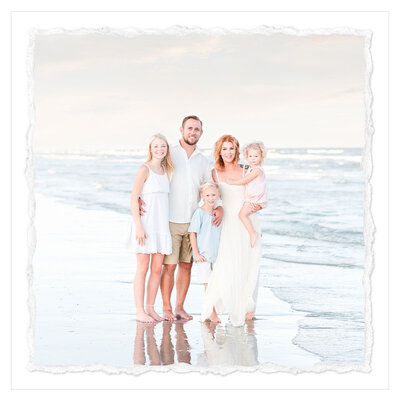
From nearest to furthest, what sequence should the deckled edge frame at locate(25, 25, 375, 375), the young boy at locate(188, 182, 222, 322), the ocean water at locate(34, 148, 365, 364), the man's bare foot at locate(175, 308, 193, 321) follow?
1. the deckled edge frame at locate(25, 25, 375, 375)
2. the young boy at locate(188, 182, 222, 322)
3. the man's bare foot at locate(175, 308, 193, 321)
4. the ocean water at locate(34, 148, 365, 364)

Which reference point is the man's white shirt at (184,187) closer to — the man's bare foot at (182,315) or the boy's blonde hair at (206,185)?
the boy's blonde hair at (206,185)

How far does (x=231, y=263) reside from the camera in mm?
5801

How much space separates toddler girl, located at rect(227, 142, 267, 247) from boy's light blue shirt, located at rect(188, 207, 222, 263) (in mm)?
264

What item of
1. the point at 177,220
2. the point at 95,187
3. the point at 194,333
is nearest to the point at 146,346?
the point at 194,333

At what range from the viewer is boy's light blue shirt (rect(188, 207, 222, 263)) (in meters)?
5.75

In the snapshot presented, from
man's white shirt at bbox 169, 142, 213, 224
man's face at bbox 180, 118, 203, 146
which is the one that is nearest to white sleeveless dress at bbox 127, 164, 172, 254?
man's white shirt at bbox 169, 142, 213, 224

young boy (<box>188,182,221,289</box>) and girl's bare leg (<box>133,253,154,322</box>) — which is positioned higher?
young boy (<box>188,182,221,289</box>)

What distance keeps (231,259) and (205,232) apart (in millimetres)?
317

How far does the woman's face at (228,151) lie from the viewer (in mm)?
5691

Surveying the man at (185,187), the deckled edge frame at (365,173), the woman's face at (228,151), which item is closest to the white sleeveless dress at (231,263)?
the man at (185,187)

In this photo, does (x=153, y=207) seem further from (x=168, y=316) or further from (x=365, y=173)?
(x=365, y=173)

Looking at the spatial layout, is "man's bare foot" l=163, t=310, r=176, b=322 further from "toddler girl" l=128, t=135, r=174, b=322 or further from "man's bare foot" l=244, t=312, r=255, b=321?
"man's bare foot" l=244, t=312, r=255, b=321

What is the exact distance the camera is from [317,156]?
24344mm

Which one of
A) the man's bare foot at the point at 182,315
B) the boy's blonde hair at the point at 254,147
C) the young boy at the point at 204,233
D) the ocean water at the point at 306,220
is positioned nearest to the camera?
the boy's blonde hair at the point at 254,147
